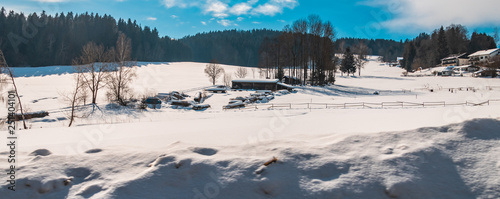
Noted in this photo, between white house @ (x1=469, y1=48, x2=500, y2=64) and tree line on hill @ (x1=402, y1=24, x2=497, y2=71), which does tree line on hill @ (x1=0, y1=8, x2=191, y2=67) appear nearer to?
tree line on hill @ (x1=402, y1=24, x2=497, y2=71)

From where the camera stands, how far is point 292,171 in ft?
16.4

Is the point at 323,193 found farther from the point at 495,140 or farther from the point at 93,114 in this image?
the point at 93,114

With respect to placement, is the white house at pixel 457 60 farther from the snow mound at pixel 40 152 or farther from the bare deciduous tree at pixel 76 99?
the snow mound at pixel 40 152

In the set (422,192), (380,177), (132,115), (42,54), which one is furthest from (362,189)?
(42,54)

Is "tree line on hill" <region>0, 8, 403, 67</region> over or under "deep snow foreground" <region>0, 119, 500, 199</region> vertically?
over

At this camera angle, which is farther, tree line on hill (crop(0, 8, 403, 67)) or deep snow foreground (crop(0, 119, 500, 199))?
tree line on hill (crop(0, 8, 403, 67))

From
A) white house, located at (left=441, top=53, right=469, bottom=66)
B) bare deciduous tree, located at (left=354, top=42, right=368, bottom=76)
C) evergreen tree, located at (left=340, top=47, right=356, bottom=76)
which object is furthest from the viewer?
bare deciduous tree, located at (left=354, top=42, right=368, bottom=76)

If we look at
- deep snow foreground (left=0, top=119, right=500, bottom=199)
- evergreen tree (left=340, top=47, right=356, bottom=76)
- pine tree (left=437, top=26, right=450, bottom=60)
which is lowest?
deep snow foreground (left=0, top=119, right=500, bottom=199)

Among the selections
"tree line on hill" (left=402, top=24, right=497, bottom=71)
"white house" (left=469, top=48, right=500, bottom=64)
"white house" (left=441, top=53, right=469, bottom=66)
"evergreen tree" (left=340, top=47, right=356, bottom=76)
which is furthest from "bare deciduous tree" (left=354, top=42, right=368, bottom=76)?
"white house" (left=469, top=48, right=500, bottom=64)

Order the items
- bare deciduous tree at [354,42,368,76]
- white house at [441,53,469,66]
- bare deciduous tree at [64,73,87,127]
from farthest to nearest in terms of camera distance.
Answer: bare deciduous tree at [354,42,368,76] < white house at [441,53,469,66] < bare deciduous tree at [64,73,87,127]

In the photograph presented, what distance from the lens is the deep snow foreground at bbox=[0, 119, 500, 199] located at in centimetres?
453

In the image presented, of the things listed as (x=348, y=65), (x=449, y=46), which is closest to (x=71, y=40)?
(x=348, y=65)

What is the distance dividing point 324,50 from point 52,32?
334 feet

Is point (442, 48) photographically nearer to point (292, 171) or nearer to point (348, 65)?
point (348, 65)
